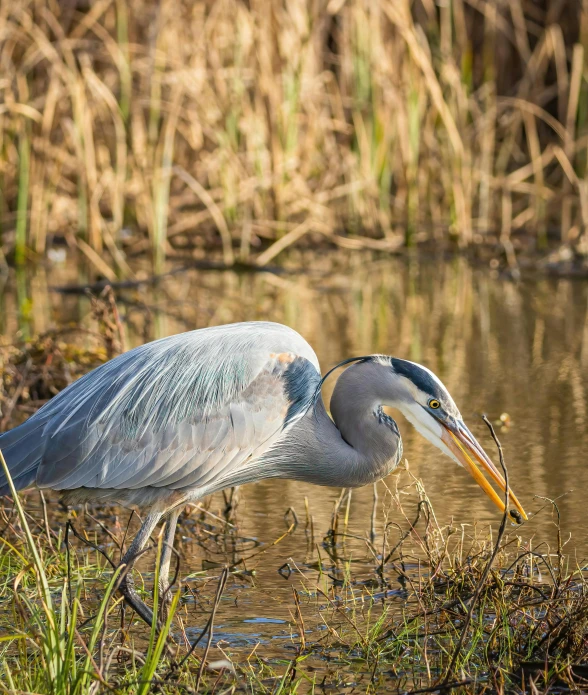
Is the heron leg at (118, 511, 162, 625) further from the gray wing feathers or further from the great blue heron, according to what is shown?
the gray wing feathers

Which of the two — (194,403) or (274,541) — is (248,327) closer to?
(194,403)

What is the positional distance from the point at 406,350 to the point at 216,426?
12.9ft

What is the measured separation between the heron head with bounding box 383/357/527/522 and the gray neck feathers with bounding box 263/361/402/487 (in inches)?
3.1

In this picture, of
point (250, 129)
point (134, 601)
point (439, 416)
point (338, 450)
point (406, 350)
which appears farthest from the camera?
point (250, 129)

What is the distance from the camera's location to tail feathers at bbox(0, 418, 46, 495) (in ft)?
12.9

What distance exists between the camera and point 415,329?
8.58 meters

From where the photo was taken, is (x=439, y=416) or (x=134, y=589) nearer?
(x=134, y=589)

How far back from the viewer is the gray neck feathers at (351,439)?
4.13 m

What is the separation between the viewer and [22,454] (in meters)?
3.97

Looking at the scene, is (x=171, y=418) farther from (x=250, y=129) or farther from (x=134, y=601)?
(x=250, y=129)

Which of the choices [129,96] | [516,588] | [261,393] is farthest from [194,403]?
[129,96]

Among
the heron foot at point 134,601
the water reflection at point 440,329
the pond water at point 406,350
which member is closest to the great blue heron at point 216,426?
the heron foot at point 134,601

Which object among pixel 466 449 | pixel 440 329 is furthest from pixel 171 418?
pixel 440 329

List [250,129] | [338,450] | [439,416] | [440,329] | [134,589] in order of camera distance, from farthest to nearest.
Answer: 1. [250,129]
2. [440,329]
3. [338,450]
4. [439,416]
5. [134,589]
